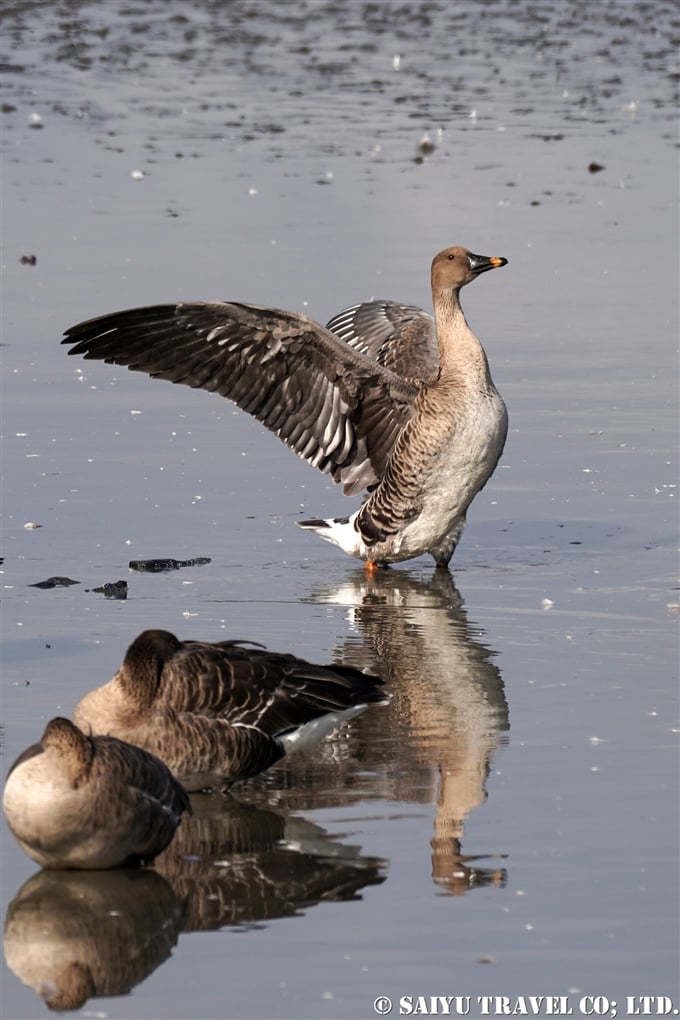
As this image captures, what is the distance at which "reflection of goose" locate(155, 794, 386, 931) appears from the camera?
6.21m

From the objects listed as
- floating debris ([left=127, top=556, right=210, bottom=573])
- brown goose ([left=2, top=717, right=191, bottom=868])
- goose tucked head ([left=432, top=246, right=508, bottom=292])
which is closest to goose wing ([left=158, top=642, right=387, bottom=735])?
brown goose ([left=2, top=717, right=191, bottom=868])

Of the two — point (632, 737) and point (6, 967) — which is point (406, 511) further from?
point (6, 967)

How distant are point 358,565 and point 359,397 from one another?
2.92 ft

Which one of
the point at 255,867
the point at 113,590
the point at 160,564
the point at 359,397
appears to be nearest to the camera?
the point at 255,867

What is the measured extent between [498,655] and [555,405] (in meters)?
4.52

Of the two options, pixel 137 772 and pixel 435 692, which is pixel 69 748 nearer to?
pixel 137 772

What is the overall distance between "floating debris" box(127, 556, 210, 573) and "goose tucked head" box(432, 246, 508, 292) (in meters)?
2.03

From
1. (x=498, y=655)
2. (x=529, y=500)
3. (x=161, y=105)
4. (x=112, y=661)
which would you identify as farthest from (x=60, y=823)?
(x=161, y=105)

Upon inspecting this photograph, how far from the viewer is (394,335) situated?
12.1 meters

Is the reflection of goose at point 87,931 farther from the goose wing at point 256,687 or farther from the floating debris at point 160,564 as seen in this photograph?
the floating debris at point 160,564

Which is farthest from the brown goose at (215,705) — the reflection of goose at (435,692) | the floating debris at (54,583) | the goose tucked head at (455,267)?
the goose tucked head at (455,267)

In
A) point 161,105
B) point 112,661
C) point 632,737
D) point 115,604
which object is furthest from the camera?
point 161,105

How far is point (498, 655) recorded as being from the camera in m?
8.80

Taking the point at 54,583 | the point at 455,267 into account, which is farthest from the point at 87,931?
the point at 455,267
